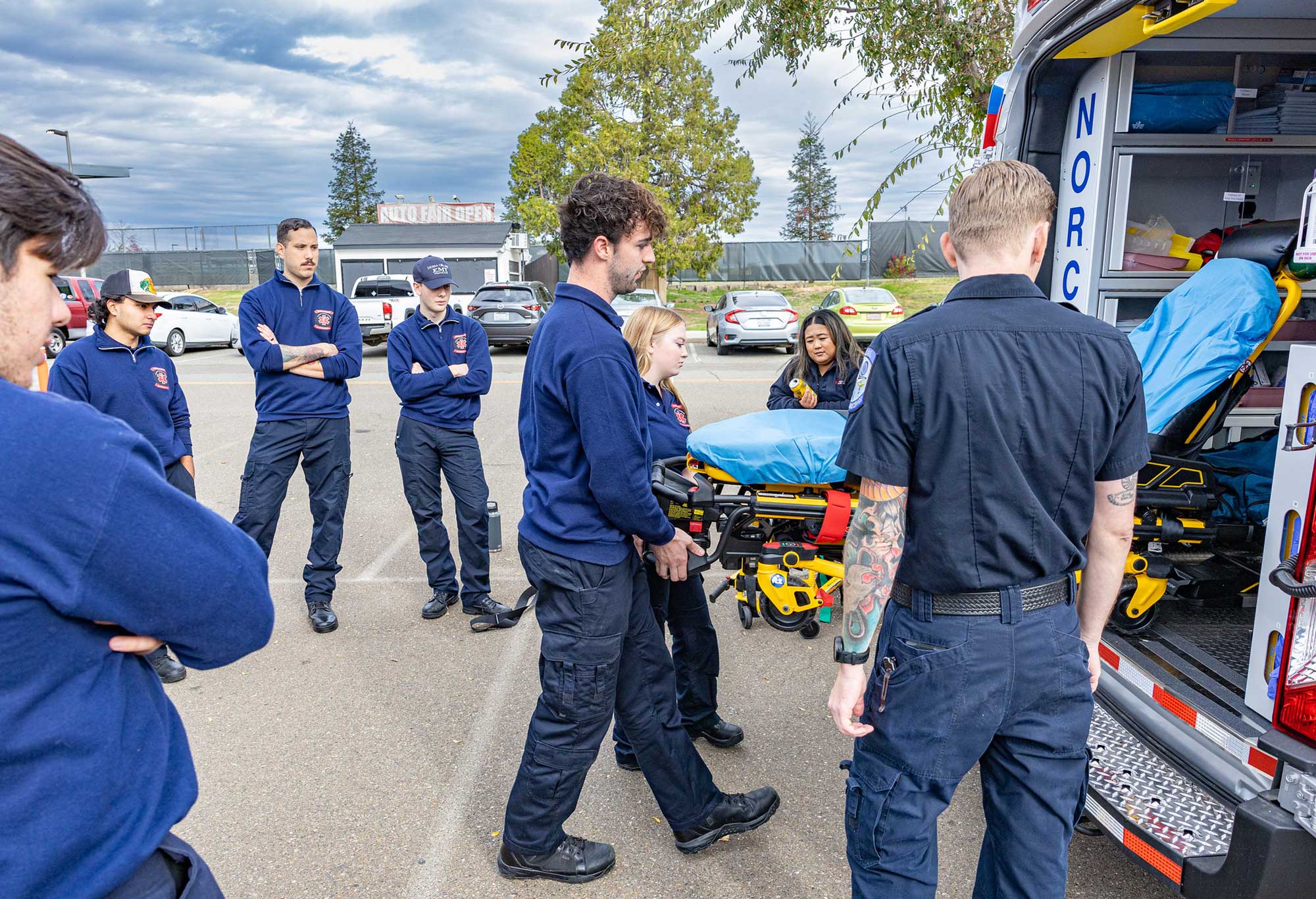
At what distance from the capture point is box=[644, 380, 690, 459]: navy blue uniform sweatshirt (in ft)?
12.0

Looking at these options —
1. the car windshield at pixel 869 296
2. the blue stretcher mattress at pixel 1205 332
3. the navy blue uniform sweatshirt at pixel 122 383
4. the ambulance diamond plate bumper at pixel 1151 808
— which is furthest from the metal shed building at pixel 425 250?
the ambulance diamond plate bumper at pixel 1151 808

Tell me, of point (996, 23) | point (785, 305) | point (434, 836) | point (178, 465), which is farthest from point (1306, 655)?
point (785, 305)

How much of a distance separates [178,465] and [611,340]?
10.2 feet

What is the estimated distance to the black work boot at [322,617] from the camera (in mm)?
5000

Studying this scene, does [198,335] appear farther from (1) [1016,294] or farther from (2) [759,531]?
(1) [1016,294]

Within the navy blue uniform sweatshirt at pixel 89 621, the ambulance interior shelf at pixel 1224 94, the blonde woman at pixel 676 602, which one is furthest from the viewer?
the ambulance interior shelf at pixel 1224 94

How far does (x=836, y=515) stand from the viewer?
4.05m

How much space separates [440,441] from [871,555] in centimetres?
361

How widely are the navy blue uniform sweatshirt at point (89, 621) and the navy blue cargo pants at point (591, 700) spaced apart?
1391 millimetres

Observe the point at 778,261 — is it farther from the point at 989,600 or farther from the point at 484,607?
the point at 989,600

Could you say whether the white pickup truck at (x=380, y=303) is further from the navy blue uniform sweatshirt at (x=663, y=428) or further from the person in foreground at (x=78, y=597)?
the person in foreground at (x=78, y=597)

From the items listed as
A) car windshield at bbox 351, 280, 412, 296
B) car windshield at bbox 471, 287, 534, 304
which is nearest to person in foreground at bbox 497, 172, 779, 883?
car windshield at bbox 471, 287, 534, 304

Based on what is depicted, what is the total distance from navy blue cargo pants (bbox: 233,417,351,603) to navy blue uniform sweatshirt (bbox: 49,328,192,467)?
425mm

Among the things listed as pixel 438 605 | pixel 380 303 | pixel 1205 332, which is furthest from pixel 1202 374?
pixel 380 303
